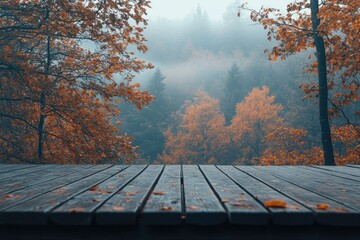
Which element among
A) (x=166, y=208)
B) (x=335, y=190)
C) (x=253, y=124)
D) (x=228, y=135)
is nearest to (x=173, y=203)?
(x=166, y=208)

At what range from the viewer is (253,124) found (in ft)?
117

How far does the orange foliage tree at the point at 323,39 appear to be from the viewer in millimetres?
6344

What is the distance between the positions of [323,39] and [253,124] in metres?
29.0

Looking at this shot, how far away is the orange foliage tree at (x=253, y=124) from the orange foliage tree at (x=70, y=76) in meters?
28.2

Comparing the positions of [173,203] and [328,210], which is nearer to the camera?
[328,210]

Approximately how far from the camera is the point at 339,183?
265 centimetres

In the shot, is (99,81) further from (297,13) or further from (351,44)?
(351,44)

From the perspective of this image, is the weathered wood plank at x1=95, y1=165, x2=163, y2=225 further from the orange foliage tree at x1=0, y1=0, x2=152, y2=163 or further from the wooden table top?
the orange foliage tree at x1=0, y1=0, x2=152, y2=163

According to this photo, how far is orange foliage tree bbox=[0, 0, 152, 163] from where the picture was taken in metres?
5.98

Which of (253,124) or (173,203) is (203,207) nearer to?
(173,203)

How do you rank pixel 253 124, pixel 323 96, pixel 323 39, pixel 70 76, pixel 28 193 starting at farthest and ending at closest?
pixel 253 124 → pixel 70 76 → pixel 323 39 → pixel 323 96 → pixel 28 193

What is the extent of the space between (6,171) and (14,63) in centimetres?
327

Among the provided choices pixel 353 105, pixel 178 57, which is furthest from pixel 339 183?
pixel 178 57

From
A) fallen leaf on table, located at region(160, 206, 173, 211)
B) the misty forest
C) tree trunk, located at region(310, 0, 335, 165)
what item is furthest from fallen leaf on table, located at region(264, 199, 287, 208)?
tree trunk, located at region(310, 0, 335, 165)
